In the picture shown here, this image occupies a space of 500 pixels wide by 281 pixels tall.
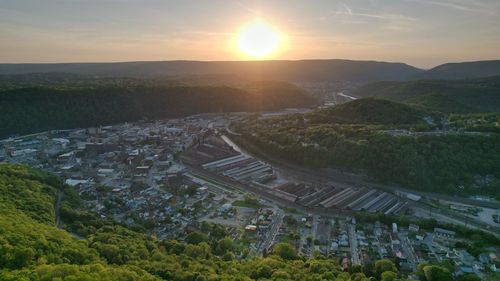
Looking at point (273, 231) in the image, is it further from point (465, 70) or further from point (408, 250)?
point (465, 70)

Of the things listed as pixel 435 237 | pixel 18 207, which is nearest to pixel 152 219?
pixel 18 207

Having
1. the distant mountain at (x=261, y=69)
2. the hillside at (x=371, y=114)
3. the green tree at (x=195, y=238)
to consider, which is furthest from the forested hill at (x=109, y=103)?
the distant mountain at (x=261, y=69)

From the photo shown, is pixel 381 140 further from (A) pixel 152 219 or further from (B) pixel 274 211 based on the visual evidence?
(A) pixel 152 219

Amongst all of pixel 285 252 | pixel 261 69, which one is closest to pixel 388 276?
pixel 285 252

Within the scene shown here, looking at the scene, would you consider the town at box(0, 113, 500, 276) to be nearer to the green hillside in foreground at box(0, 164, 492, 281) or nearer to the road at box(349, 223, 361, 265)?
the road at box(349, 223, 361, 265)

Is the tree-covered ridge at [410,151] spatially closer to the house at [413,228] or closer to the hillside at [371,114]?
the hillside at [371,114]
